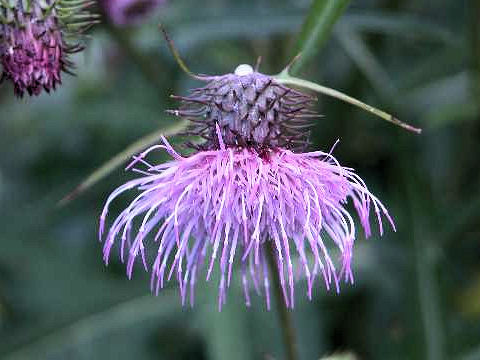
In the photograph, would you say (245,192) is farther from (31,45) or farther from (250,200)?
(31,45)

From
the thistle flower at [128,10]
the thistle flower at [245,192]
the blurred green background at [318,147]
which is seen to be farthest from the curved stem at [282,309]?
the thistle flower at [128,10]

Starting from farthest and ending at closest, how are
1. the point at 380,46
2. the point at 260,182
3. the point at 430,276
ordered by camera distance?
the point at 380,46, the point at 430,276, the point at 260,182

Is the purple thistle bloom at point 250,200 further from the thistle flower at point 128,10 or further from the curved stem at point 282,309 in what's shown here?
the thistle flower at point 128,10

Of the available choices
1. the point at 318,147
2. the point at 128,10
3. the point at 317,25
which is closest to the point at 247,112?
the point at 317,25

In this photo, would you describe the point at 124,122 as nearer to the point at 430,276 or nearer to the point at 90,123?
the point at 90,123

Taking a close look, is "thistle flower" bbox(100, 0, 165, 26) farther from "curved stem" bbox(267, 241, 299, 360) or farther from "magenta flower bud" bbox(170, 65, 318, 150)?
"curved stem" bbox(267, 241, 299, 360)

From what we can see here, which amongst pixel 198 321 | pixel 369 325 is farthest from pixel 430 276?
pixel 198 321

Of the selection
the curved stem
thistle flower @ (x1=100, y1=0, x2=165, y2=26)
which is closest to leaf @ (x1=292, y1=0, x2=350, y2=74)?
the curved stem
